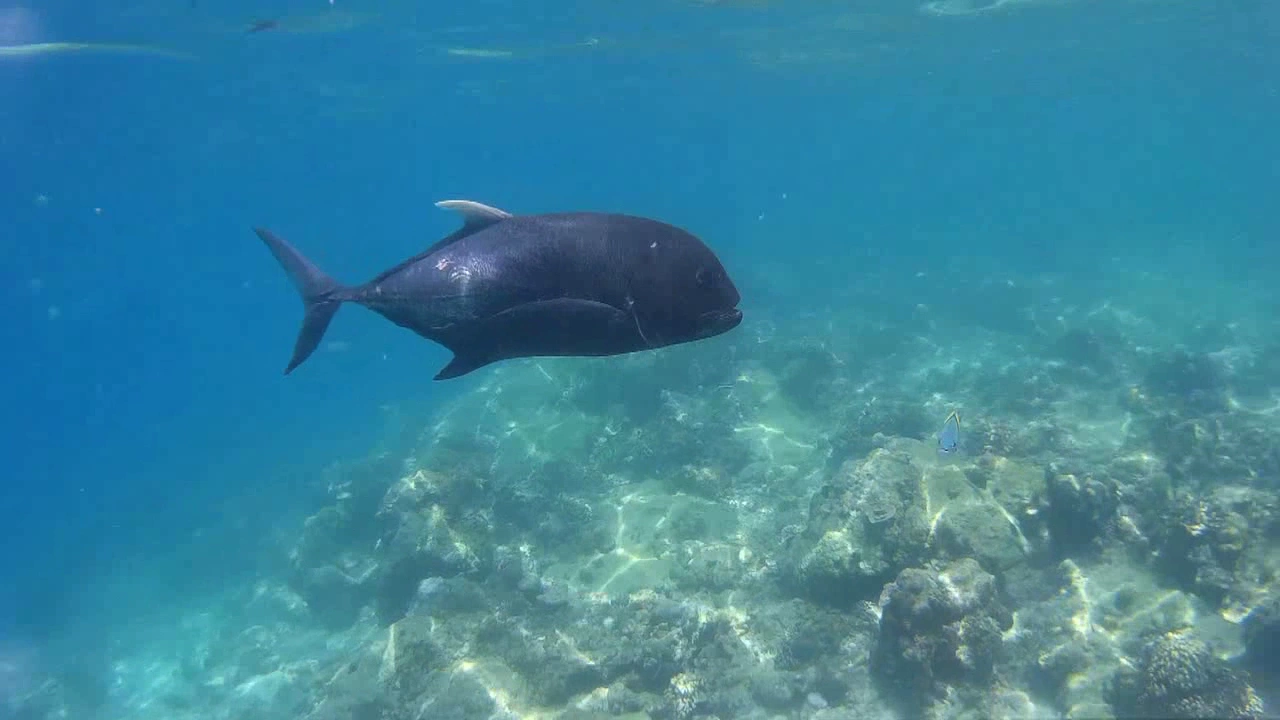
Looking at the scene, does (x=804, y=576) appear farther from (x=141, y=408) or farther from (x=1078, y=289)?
(x=141, y=408)

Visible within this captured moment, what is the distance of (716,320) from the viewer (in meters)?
2.13

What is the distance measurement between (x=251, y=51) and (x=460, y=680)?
2527 cm

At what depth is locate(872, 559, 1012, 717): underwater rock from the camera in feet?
24.3

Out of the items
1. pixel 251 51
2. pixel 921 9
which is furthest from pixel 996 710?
pixel 251 51

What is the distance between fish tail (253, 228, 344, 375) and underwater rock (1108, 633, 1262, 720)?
8582 millimetres

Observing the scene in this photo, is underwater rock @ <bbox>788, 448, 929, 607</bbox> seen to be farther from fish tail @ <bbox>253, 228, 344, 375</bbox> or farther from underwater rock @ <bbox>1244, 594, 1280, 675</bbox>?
fish tail @ <bbox>253, 228, 344, 375</bbox>

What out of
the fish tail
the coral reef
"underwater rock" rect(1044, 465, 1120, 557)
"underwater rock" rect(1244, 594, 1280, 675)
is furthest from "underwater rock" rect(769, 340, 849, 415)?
the fish tail

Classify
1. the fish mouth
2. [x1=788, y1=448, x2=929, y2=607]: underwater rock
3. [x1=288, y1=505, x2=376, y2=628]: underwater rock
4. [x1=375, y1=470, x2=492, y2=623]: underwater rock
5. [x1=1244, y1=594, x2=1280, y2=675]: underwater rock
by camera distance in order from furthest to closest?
[x1=288, y1=505, x2=376, y2=628]: underwater rock
[x1=375, y1=470, x2=492, y2=623]: underwater rock
[x1=788, y1=448, x2=929, y2=607]: underwater rock
[x1=1244, y1=594, x2=1280, y2=675]: underwater rock
the fish mouth

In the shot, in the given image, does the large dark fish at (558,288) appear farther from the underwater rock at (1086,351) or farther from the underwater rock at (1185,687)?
the underwater rock at (1086,351)

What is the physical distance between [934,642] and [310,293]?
24.5ft

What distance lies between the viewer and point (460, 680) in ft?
29.1

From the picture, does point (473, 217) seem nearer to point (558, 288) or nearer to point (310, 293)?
point (558, 288)

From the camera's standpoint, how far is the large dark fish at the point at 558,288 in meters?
2.12

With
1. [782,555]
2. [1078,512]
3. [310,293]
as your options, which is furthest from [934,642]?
[310,293]
